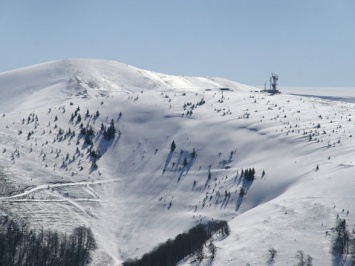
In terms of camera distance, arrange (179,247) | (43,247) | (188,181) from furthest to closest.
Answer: (188,181) → (43,247) → (179,247)

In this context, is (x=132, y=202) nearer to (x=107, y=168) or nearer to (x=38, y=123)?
(x=107, y=168)

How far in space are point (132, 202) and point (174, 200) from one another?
465 inches

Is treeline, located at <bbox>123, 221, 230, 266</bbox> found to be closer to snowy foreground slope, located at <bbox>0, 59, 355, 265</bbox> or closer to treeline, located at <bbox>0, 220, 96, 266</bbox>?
snowy foreground slope, located at <bbox>0, 59, 355, 265</bbox>

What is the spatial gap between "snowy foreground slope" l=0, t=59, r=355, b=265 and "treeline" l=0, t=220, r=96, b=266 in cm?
365

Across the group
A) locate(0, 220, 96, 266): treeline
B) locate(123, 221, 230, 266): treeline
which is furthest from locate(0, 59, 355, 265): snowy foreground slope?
locate(123, 221, 230, 266): treeline

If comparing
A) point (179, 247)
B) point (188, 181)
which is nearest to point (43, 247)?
point (179, 247)

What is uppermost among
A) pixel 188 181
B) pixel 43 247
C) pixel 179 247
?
pixel 188 181

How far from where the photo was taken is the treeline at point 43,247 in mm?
120438

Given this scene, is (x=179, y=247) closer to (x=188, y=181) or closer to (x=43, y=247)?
(x=43, y=247)

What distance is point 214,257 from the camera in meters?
97.1

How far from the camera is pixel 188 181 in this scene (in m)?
159

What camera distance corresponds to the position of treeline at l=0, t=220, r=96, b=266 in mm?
120438

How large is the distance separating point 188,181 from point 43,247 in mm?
46474

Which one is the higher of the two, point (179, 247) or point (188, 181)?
point (188, 181)
